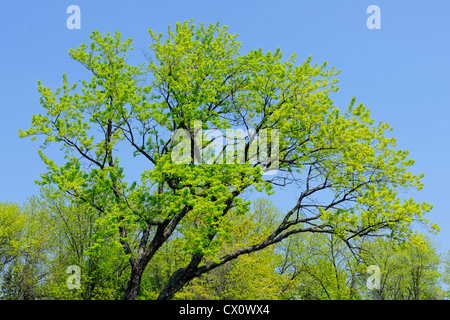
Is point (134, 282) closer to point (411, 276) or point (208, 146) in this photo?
point (208, 146)

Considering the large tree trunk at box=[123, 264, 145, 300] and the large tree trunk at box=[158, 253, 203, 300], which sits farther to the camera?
the large tree trunk at box=[158, 253, 203, 300]

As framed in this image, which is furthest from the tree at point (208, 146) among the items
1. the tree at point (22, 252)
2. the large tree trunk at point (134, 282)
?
the tree at point (22, 252)

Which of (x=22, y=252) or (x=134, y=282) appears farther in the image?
(x=22, y=252)

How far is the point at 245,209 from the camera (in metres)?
15.9

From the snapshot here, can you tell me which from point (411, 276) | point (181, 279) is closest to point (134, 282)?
point (181, 279)

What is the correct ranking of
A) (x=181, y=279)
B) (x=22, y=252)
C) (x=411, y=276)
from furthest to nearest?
1. (x=411, y=276)
2. (x=22, y=252)
3. (x=181, y=279)

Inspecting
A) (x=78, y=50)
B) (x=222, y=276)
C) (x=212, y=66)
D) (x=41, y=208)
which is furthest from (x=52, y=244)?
(x=212, y=66)

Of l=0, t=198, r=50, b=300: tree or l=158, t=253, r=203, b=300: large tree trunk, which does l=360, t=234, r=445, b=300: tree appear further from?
l=0, t=198, r=50, b=300: tree

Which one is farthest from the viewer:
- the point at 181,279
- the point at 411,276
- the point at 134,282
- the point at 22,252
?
the point at 411,276

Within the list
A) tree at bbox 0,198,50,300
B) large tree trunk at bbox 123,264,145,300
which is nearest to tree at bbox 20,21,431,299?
large tree trunk at bbox 123,264,145,300

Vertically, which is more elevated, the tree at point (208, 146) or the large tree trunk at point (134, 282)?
the tree at point (208, 146)

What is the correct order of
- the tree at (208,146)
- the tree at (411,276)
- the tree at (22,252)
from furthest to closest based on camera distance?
1. the tree at (411,276)
2. the tree at (22,252)
3. the tree at (208,146)

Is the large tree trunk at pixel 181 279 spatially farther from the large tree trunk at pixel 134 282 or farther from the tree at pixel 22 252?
the tree at pixel 22 252

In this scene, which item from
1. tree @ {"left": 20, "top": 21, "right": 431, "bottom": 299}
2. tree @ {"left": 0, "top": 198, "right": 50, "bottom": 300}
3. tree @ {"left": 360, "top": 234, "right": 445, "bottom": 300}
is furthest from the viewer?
tree @ {"left": 360, "top": 234, "right": 445, "bottom": 300}
